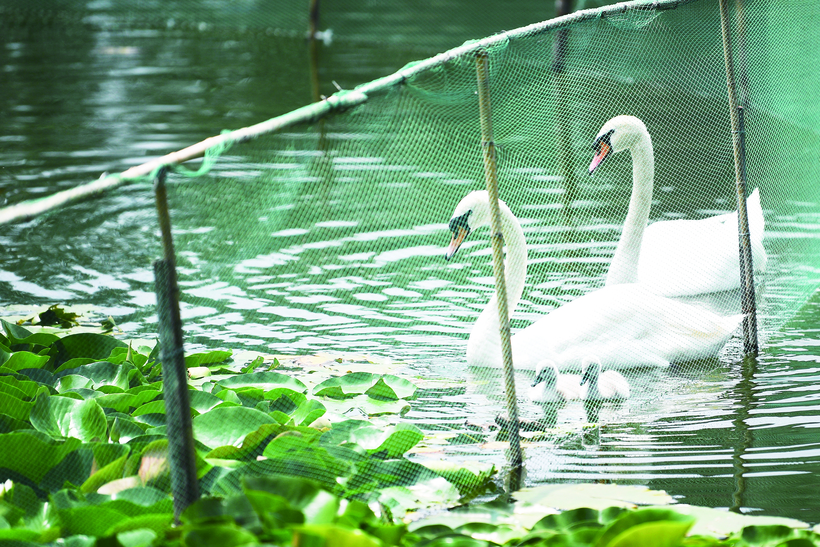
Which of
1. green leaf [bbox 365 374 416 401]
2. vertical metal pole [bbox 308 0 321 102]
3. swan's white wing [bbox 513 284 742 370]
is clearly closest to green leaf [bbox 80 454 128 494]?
green leaf [bbox 365 374 416 401]

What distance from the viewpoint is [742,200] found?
5.88m

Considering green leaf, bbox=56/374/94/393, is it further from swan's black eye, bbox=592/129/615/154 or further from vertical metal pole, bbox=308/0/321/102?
vertical metal pole, bbox=308/0/321/102

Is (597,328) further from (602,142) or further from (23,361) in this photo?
(23,361)

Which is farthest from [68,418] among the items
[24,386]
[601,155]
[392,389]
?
[601,155]

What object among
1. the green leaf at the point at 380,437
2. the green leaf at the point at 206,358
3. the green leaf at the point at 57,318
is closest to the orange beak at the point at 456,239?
the green leaf at the point at 380,437

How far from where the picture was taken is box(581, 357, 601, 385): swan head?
529 centimetres

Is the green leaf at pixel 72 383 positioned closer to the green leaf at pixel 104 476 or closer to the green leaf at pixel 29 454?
the green leaf at pixel 29 454

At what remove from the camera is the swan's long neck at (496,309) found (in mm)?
5757

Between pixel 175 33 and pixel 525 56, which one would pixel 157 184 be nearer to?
pixel 525 56

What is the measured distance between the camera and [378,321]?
680 cm

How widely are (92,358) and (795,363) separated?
13.2 ft

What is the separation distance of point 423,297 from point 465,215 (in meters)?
1.60

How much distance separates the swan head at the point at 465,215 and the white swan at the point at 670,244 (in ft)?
2.76

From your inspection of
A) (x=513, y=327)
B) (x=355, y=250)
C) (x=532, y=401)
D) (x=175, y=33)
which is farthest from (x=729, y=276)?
(x=175, y=33)
